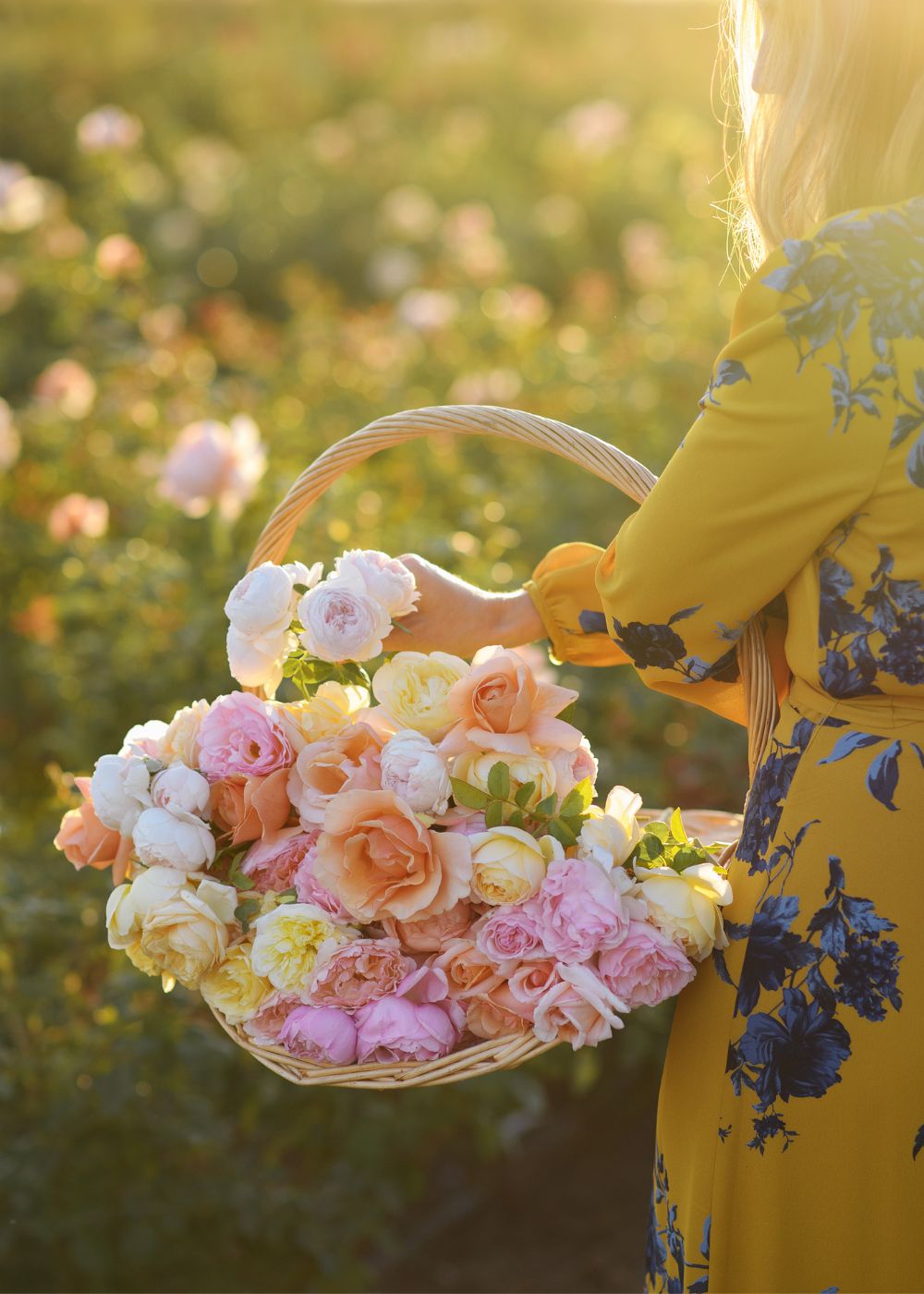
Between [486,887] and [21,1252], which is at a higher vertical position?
[486,887]

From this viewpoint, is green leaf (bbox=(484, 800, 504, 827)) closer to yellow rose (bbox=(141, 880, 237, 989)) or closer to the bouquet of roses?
the bouquet of roses

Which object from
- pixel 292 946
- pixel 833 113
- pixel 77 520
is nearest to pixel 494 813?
pixel 292 946

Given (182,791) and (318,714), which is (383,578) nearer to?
(318,714)

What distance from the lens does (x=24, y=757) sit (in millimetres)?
3307

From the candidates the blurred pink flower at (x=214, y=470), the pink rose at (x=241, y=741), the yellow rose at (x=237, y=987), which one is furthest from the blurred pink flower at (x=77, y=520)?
the yellow rose at (x=237, y=987)

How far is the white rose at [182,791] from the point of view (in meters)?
1.28

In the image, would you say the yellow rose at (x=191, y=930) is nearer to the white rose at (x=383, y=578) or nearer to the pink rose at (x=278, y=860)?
the pink rose at (x=278, y=860)

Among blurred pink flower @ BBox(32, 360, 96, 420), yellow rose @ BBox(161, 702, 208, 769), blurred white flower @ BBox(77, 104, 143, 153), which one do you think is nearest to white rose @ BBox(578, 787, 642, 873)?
yellow rose @ BBox(161, 702, 208, 769)

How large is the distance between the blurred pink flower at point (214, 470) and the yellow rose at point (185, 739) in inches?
45.7

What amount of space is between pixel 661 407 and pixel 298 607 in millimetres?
2330

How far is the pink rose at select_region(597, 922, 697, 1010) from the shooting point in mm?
1163

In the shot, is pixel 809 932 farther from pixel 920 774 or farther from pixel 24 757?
pixel 24 757

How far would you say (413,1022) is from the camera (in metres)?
1.19

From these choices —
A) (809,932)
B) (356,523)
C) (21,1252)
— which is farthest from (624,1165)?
(809,932)
